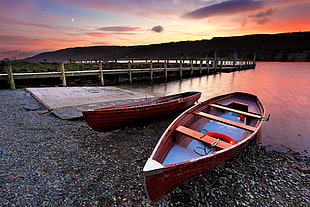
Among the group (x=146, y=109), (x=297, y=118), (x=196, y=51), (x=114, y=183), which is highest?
(x=196, y=51)

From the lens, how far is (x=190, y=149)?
4.61 meters

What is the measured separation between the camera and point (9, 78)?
12.7 meters

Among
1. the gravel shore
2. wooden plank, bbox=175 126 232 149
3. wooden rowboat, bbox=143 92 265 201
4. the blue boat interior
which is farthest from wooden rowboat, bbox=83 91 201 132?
wooden plank, bbox=175 126 232 149

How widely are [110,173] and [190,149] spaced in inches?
86.9

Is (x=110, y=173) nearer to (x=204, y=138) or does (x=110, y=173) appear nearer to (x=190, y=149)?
(x=190, y=149)

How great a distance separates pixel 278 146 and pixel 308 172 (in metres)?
1.87

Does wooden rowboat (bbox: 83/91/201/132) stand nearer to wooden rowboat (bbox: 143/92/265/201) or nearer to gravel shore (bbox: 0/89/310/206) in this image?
gravel shore (bbox: 0/89/310/206)

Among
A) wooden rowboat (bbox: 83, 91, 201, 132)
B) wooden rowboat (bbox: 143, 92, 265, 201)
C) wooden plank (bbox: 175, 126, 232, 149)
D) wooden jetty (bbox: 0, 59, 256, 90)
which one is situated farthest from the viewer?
wooden jetty (bbox: 0, 59, 256, 90)

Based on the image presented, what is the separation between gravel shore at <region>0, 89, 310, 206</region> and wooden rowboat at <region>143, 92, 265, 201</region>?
0.61 m

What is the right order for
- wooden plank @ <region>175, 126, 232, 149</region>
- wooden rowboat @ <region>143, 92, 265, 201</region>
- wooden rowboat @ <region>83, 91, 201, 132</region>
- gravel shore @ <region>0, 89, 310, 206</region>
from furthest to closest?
wooden rowboat @ <region>83, 91, 201, 132</region> < wooden plank @ <region>175, 126, 232, 149</region> < gravel shore @ <region>0, 89, 310, 206</region> < wooden rowboat @ <region>143, 92, 265, 201</region>

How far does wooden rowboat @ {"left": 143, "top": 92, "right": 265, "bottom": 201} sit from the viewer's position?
2.91m

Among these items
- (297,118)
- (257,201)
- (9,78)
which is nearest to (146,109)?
(257,201)

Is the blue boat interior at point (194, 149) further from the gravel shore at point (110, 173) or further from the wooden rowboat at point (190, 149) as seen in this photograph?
the gravel shore at point (110, 173)

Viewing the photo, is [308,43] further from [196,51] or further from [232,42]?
[196,51]
